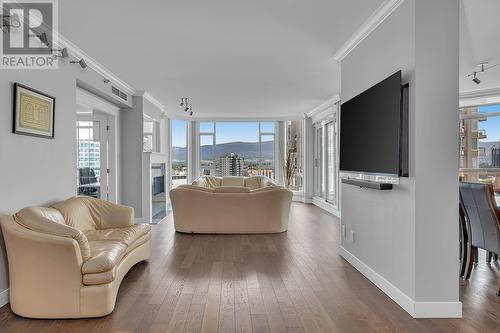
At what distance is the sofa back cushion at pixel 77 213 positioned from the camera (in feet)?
11.2

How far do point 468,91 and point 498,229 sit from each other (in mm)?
4343

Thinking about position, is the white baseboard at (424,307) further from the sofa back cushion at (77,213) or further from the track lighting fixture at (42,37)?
the track lighting fixture at (42,37)

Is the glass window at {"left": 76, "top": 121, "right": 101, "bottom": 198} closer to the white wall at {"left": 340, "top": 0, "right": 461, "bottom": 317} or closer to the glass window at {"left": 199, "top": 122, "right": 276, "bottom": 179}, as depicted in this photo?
the glass window at {"left": 199, "top": 122, "right": 276, "bottom": 179}

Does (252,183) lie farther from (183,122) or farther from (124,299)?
(124,299)

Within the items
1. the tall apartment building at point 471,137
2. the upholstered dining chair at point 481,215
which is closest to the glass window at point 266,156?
the tall apartment building at point 471,137

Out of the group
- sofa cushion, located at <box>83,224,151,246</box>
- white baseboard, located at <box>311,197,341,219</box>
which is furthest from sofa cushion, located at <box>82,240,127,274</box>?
white baseboard, located at <box>311,197,341,219</box>

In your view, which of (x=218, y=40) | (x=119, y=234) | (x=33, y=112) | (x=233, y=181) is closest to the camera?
(x=33, y=112)

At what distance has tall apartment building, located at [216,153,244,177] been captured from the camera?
10.5m

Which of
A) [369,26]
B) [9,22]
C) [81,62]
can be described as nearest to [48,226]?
[9,22]

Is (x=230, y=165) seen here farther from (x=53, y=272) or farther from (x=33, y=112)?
(x=53, y=272)

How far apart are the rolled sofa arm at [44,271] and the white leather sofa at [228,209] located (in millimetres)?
2990

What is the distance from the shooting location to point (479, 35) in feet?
12.2

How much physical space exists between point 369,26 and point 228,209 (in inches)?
138

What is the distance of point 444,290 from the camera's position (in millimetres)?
2582
